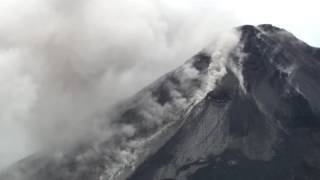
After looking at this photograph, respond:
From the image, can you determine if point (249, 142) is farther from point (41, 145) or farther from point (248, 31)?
point (41, 145)

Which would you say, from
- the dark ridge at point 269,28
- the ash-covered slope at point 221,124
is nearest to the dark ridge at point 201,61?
the ash-covered slope at point 221,124

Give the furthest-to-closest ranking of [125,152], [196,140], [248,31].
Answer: [248,31] → [125,152] → [196,140]

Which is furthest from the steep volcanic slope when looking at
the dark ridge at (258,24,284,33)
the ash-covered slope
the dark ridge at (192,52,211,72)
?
the dark ridge at (192,52,211,72)

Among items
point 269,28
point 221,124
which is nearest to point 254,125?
point 221,124

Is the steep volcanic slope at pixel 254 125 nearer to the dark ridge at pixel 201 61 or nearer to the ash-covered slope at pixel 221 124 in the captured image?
the ash-covered slope at pixel 221 124

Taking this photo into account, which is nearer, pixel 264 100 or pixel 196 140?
pixel 196 140

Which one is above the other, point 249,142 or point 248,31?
point 248,31

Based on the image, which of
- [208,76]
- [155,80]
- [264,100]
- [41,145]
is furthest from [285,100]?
[41,145]

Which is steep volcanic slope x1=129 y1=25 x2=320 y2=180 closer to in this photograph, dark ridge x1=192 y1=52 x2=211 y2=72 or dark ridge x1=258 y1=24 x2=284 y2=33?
dark ridge x1=258 y1=24 x2=284 y2=33
